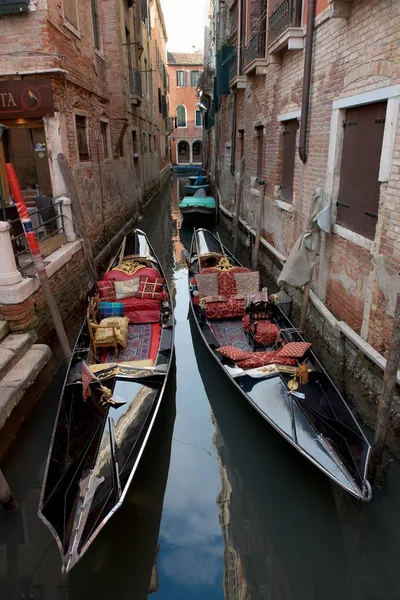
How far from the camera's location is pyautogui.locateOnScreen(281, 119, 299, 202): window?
6.34 metres

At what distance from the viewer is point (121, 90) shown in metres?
10.9

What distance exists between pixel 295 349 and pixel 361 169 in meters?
1.80

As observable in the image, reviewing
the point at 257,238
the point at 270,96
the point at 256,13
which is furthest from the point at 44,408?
the point at 256,13

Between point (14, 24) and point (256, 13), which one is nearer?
point (14, 24)

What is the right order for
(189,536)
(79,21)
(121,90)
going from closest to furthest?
(189,536) → (79,21) → (121,90)

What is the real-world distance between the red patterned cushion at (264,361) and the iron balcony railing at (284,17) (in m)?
4.47

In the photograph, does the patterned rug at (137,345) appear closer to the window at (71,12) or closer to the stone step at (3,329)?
the stone step at (3,329)

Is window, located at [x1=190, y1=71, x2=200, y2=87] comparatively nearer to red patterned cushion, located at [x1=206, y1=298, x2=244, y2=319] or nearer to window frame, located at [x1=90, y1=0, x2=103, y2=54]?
window frame, located at [x1=90, y1=0, x2=103, y2=54]

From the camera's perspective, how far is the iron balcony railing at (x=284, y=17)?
5763 mm

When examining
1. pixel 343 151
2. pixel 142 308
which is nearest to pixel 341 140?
pixel 343 151

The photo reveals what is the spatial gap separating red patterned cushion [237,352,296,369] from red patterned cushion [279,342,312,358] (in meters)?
0.05

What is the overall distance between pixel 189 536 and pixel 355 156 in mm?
3648

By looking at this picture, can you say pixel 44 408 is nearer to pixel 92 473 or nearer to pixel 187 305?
pixel 92 473

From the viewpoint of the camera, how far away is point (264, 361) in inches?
163
